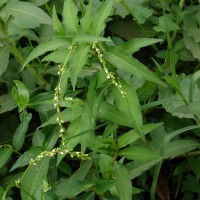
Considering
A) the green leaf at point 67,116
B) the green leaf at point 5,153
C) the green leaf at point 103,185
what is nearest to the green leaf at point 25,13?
the green leaf at point 67,116

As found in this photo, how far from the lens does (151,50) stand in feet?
6.57

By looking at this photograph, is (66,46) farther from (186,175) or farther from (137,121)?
(186,175)

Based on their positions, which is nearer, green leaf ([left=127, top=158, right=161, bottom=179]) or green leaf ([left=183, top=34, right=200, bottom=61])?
green leaf ([left=127, top=158, right=161, bottom=179])

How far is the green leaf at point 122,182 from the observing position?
4.25 ft

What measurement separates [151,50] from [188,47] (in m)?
0.23

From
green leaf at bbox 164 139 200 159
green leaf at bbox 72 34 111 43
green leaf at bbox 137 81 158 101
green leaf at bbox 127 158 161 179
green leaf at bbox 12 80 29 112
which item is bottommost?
green leaf at bbox 127 158 161 179

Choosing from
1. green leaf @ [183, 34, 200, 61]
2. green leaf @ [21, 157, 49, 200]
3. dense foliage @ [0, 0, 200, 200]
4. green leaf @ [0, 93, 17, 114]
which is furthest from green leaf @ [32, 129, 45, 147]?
green leaf @ [183, 34, 200, 61]

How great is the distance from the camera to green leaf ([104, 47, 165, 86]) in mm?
1125

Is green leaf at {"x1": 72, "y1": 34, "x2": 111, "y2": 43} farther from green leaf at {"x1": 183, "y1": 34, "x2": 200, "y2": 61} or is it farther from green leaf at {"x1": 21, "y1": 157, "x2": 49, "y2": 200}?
green leaf at {"x1": 183, "y1": 34, "x2": 200, "y2": 61}

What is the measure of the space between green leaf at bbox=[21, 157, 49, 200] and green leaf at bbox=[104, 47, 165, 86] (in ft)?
1.49

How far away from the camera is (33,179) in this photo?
1.44 metres

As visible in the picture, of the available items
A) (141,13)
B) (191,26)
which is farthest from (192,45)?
(141,13)

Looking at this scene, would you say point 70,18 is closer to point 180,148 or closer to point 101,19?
point 101,19

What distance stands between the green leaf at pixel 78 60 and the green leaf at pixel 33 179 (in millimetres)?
401
